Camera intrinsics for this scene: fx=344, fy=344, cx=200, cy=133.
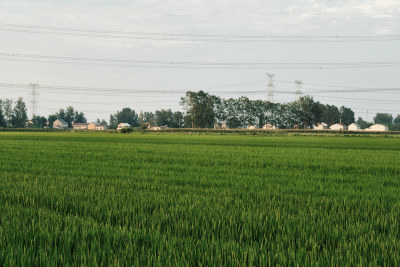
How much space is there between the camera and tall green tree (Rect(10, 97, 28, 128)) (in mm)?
142375

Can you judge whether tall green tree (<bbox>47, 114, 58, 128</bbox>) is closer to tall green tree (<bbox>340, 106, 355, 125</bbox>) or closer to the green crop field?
tall green tree (<bbox>340, 106, 355, 125</bbox>)

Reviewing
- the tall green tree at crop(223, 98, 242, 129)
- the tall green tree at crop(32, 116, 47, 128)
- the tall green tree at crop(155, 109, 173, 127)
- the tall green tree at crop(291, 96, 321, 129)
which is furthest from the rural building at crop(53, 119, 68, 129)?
the tall green tree at crop(291, 96, 321, 129)

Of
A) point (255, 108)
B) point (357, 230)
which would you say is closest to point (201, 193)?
point (357, 230)

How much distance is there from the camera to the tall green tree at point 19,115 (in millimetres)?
142375

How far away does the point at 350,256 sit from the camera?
2.96m

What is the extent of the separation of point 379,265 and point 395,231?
1.35 metres

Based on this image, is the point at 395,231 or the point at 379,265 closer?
the point at 379,265

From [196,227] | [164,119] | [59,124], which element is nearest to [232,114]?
[164,119]

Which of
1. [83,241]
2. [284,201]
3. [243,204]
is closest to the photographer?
[83,241]

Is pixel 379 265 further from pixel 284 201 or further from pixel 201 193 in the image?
pixel 201 193

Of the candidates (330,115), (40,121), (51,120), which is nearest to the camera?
(40,121)

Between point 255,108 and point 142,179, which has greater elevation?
point 255,108

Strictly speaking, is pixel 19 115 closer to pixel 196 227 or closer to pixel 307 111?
pixel 307 111

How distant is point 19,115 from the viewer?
144 meters
